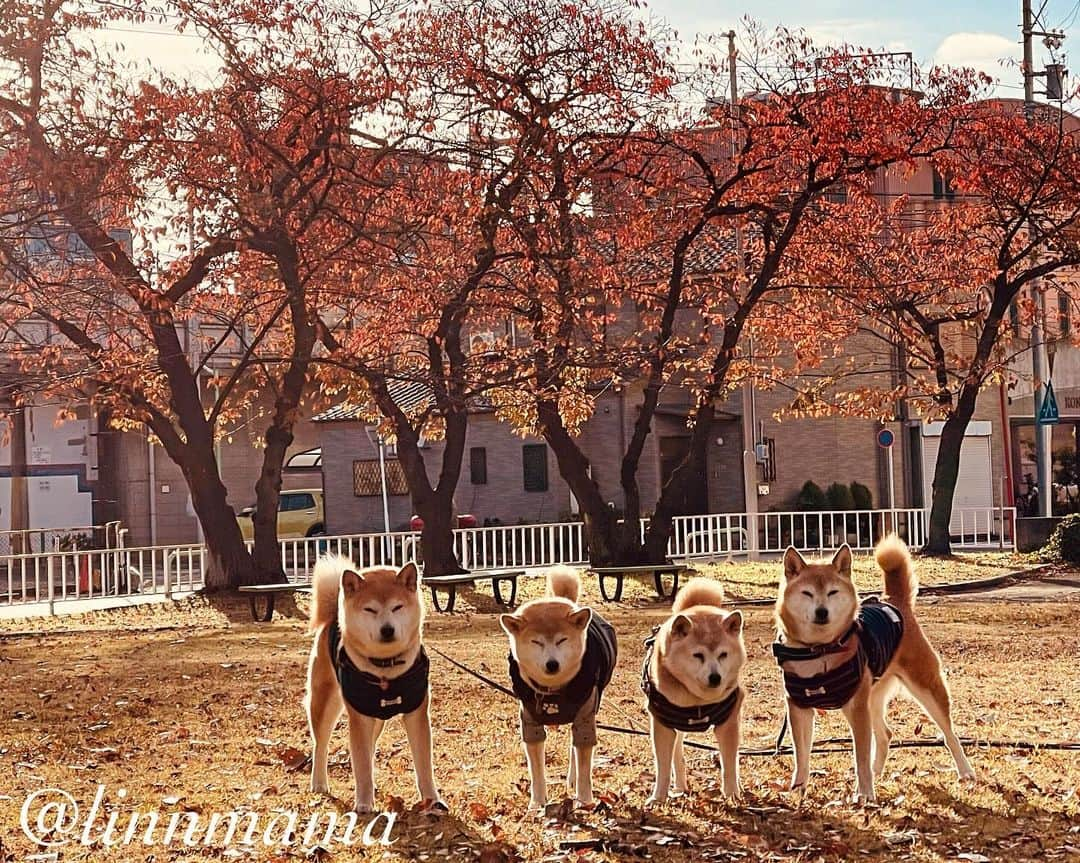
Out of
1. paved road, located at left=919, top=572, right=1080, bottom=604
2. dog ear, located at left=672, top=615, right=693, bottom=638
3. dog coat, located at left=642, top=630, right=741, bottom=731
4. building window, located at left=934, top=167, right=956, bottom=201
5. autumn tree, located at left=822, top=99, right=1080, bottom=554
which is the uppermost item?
building window, located at left=934, top=167, right=956, bottom=201

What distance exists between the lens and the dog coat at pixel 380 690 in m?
6.07

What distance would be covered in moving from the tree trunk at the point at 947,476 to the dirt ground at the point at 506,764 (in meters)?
9.70

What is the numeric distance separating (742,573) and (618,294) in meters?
4.77

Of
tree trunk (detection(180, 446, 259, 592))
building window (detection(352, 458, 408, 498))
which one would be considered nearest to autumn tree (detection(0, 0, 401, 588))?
tree trunk (detection(180, 446, 259, 592))

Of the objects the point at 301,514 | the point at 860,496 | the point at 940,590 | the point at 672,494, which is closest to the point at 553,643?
the point at 940,590

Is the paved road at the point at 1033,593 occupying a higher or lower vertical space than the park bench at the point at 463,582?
lower

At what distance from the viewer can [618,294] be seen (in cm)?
2086

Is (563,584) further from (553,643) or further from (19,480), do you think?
(19,480)

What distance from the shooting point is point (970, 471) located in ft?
112

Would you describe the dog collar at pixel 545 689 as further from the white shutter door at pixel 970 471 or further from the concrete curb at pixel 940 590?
the white shutter door at pixel 970 471

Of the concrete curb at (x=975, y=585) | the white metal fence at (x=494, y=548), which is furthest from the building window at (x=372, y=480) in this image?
the concrete curb at (x=975, y=585)

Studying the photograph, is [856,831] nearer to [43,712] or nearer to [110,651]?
[43,712]

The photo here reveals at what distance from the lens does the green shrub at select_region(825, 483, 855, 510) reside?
31859 mm

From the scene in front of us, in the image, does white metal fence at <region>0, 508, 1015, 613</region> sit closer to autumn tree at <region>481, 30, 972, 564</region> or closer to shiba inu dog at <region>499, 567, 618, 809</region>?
autumn tree at <region>481, 30, 972, 564</region>
